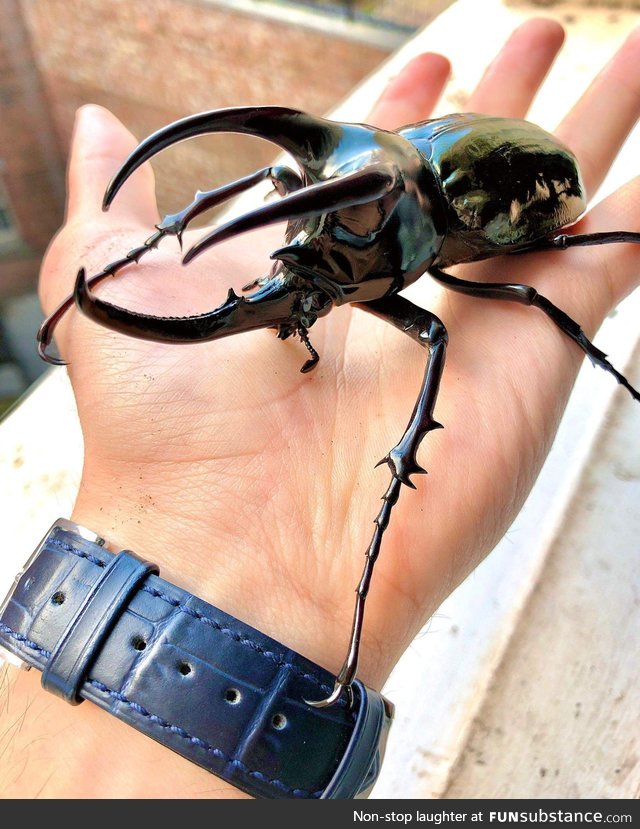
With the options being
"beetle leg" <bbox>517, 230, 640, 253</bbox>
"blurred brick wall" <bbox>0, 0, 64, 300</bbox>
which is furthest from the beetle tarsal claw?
"blurred brick wall" <bbox>0, 0, 64, 300</bbox>

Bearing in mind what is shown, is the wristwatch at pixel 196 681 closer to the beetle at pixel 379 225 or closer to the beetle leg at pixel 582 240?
the beetle at pixel 379 225

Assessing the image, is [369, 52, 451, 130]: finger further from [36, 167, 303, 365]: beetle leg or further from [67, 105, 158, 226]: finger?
→ [36, 167, 303, 365]: beetle leg

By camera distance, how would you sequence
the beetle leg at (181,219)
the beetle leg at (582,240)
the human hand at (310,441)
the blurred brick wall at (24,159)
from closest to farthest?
1. the human hand at (310,441)
2. the beetle leg at (181,219)
3. the beetle leg at (582,240)
4. the blurred brick wall at (24,159)

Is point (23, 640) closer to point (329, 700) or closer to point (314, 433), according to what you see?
point (329, 700)

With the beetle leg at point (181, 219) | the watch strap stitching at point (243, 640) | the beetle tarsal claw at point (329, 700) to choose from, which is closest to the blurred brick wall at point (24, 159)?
the beetle leg at point (181, 219)
